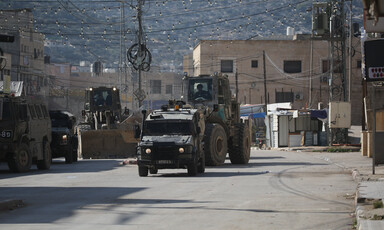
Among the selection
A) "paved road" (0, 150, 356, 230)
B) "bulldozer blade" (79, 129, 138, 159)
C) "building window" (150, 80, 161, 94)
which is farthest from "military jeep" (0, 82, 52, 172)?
"building window" (150, 80, 161, 94)

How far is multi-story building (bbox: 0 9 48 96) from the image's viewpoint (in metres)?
87.9

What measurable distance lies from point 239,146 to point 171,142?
7779mm

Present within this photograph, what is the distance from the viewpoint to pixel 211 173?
27.0 m

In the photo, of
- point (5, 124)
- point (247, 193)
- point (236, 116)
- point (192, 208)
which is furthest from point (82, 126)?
point (192, 208)

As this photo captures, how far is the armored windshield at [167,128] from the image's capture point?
27109 millimetres

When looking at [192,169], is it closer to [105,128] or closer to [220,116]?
[220,116]

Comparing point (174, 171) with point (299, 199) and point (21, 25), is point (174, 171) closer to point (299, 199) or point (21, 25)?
point (299, 199)

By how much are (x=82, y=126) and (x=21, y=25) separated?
47.7 metres

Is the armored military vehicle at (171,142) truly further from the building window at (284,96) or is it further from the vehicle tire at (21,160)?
the building window at (284,96)

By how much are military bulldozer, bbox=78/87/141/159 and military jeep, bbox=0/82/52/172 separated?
6.09 meters

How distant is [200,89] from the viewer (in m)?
34.5

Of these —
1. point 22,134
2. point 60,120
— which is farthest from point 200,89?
point 60,120

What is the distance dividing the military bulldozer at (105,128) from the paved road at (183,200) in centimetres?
1288

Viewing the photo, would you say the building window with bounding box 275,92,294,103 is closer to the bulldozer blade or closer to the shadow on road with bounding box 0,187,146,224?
the bulldozer blade
